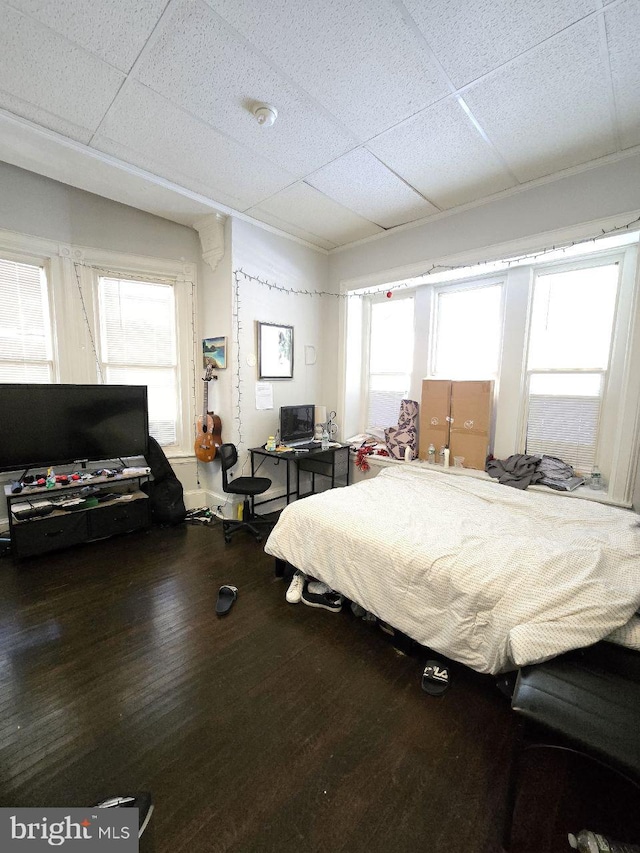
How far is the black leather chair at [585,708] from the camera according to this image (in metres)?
0.96

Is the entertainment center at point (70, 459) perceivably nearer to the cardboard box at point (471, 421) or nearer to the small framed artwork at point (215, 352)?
the small framed artwork at point (215, 352)

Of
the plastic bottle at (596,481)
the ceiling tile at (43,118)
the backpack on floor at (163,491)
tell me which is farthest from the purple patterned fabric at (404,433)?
the ceiling tile at (43,118)

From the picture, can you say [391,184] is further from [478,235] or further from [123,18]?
[123,18]

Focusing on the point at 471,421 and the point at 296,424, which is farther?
the point at 296,424

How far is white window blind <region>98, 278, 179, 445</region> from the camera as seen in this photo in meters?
3.22

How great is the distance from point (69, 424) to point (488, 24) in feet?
11.5

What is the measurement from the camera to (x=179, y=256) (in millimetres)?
3439

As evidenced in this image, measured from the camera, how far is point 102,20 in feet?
4.91

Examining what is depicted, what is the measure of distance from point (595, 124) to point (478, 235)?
0.97 metres

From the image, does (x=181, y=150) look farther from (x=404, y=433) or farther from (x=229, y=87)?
(x=404, y=433)

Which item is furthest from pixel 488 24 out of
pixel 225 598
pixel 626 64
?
pixel 225 598

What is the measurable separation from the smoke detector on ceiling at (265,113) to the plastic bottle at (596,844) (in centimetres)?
331

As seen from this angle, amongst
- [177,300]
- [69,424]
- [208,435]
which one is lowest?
[208,435]

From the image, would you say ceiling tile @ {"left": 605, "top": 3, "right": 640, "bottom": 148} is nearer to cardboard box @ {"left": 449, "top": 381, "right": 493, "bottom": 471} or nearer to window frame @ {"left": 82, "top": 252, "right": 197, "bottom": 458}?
cardboard box @ {"left": 449, "top": 381, "right": 493, "bottom": 471}
